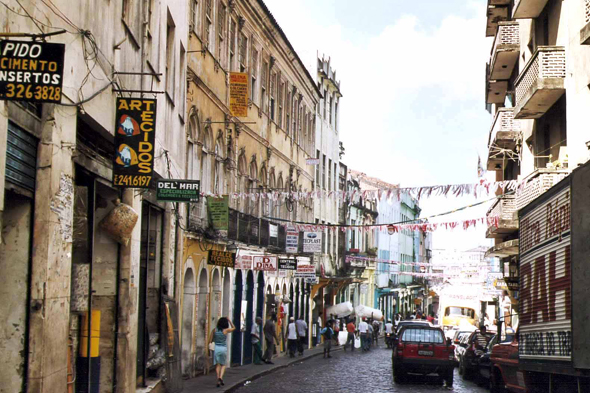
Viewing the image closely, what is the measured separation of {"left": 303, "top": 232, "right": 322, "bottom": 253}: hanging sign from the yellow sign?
37.5 feet

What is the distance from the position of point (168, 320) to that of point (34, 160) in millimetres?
9033

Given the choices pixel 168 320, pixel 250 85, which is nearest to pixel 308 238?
pixel 250 85

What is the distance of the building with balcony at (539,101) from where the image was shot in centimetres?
2356

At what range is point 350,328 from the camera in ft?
154

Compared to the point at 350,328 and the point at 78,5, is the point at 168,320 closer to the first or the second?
the point at 78,5

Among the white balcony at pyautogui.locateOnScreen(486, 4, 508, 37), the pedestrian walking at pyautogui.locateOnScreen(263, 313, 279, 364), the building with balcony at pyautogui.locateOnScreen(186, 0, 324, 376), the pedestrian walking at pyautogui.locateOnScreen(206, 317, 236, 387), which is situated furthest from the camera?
the white balcony at pyautogui.locateOnScreen(486, 4, 508, 37)

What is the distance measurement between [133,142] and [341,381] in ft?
44.8

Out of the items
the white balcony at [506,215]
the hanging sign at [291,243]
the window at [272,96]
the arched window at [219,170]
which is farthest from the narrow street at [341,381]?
the window at [272,96]

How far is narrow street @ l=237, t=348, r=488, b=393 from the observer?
75.3ft

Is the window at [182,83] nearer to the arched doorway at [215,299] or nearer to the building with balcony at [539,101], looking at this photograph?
the arched doorway at [215,299]

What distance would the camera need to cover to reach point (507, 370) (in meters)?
17.8

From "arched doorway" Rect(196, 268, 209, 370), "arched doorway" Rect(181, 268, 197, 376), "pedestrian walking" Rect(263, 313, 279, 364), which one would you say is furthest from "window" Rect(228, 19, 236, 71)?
"pedestrian walking" Rect(263, 313, 279, 364)

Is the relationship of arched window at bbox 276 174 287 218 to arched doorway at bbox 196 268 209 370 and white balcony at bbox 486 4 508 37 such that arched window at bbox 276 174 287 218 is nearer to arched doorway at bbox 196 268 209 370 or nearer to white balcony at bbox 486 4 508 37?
white balcony at bbox 486 4 508 37

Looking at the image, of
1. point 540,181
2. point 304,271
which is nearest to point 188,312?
point 540,181
